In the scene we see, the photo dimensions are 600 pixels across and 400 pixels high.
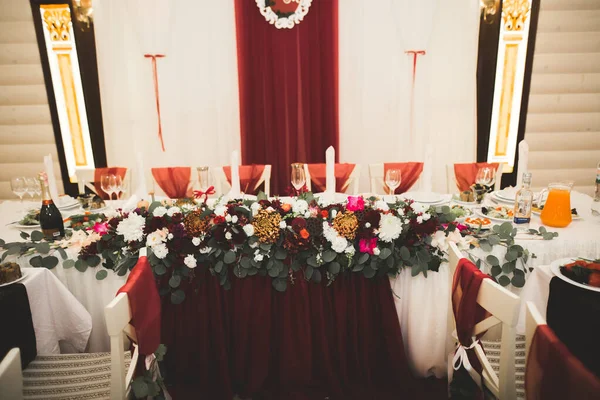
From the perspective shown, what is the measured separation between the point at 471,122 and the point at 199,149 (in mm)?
2927

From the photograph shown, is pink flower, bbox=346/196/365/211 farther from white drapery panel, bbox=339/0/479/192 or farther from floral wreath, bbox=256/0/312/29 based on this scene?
floral wreath, bbox=256/0/312/29

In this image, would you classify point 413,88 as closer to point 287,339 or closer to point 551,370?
point 287,339

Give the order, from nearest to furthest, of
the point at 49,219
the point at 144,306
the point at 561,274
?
1. the point at 144,306
2. the point at 561,274
3. the point at 49,219

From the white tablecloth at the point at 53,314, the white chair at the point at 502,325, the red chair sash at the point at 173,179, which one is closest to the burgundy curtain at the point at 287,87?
the red chair sash at the point at 173,179

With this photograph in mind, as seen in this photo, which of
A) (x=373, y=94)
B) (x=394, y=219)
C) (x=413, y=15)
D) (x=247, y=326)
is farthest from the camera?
(x=373, y=94)

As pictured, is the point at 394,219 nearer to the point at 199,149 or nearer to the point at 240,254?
the point at 240,254

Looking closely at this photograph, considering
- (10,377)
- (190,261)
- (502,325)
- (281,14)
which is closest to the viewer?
(10,377)

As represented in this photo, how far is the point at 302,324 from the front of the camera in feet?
5.47

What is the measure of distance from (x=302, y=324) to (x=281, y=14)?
2993 mm

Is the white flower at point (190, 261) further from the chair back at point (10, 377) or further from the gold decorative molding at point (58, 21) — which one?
the gold decorative molding at point (58, 21)

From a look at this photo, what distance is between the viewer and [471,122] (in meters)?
3.95

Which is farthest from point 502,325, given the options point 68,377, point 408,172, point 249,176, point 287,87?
point 287,87

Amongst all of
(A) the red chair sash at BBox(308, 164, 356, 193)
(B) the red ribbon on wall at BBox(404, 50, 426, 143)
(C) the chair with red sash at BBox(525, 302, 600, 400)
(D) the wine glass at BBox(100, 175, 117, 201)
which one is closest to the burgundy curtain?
(B) the red ribbon on wall at BBox(404, 50, 426, 143)

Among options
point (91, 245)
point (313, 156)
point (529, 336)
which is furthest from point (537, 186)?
point (91, 245)
